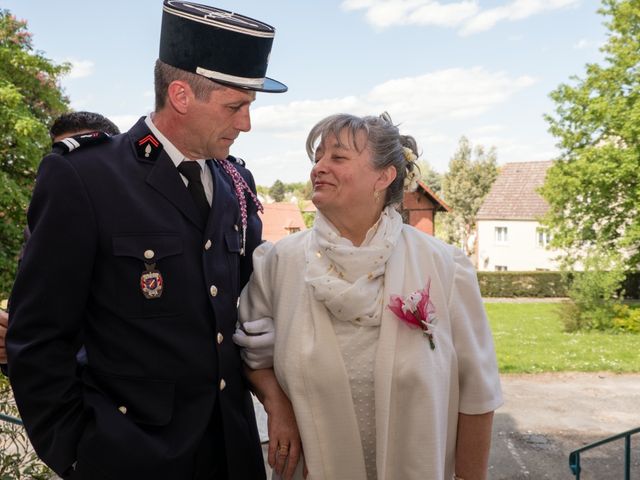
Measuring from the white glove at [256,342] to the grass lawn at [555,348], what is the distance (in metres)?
13.1

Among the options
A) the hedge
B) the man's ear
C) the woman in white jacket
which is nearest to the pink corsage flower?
the woman in white jacket

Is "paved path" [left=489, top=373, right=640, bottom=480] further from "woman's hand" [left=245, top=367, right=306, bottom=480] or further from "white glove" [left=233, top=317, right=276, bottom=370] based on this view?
"white glove" [left=233, top=317, right=276, bottom=370]

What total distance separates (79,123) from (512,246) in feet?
145

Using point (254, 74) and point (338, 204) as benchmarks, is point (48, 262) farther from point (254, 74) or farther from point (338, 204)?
point (338, 204)

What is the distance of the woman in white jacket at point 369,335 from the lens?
253 cm

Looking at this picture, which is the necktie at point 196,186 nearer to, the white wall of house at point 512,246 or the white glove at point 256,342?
the white glove at point 256,342

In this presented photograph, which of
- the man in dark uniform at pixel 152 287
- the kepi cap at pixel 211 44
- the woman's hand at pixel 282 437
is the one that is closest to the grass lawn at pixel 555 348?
the woman's hand at pixel 282 437

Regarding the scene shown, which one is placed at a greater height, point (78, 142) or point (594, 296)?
point (78, 142)

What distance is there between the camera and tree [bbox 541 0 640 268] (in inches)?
920

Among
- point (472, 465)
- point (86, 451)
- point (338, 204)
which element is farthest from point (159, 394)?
point (472, 465)

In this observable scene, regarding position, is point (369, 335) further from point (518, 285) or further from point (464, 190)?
point (464, 190)

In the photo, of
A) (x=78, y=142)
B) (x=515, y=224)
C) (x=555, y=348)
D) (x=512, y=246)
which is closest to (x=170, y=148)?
(x=78, y=142)

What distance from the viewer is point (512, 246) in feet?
148

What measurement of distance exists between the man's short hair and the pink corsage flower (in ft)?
6.53
